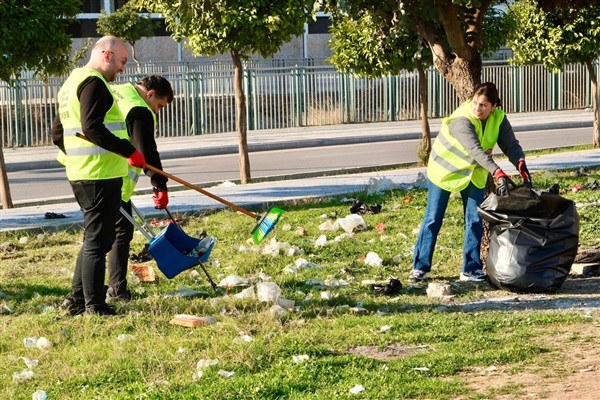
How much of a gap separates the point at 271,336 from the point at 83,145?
181 cm

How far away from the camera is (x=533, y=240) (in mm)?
7707

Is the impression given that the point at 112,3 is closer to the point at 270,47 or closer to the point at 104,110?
the point at 270,47

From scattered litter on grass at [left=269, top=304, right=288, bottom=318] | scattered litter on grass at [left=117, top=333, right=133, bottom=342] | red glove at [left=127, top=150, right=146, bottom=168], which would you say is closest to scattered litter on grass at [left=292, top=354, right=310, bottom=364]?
scattered litter on grass at [left=269, top=304, right=288, bottom=318]

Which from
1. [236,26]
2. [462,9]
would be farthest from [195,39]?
[462,9]

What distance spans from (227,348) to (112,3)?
1564 inches

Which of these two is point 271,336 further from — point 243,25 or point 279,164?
point 279,164

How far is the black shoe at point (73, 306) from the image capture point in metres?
7.13

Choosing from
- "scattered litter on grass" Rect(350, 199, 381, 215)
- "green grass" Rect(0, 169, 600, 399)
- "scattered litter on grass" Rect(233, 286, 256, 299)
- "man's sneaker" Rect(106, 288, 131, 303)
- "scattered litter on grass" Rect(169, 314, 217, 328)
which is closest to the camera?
"green grass" Rect(0, 169, 600, 399)

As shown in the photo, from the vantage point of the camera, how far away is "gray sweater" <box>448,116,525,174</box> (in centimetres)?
787

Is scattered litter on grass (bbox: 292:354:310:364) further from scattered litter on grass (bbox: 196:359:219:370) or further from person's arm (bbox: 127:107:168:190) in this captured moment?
person's arm (bbox: 127:107:168:190)

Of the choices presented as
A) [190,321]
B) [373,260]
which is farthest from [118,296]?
[373,260]

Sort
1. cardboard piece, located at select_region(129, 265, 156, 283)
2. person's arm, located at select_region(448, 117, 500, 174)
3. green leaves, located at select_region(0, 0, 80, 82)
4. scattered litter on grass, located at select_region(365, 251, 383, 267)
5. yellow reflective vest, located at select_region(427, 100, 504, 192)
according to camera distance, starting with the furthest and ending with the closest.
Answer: green leaves, located at select_region(0, 0, 80, 82) → scattered litter on grass, located at select_region(365, 251, 383, 267) → cardboard piece, located at select_region(129, 265, 156, 283) → yellow reflective vest, located at select_region(427, 100, 504, 192) → person's arm, located at select_region(448, 117, 500, 174)

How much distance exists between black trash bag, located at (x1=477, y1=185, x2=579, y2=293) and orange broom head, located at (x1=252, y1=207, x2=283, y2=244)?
161 centimetres

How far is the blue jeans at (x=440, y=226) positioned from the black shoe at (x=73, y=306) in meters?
2.64
